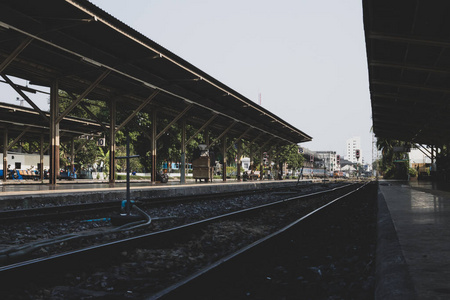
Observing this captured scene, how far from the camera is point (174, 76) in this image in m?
19.8

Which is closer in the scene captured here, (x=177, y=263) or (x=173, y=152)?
(x=177, y=263)

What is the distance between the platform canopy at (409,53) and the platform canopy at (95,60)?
826 cm

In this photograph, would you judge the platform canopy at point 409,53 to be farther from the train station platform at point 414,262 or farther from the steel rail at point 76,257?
the steel rail at point 76,257

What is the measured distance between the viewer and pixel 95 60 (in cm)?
1631

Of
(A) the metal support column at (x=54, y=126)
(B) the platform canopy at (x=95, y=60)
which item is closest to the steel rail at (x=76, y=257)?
(B) the platform canopy at (x=95, y=60)

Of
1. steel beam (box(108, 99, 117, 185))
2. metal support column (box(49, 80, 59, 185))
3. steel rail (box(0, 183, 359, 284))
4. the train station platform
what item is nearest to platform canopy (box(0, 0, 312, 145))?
steel beam (box(108, 99, 117, 185))

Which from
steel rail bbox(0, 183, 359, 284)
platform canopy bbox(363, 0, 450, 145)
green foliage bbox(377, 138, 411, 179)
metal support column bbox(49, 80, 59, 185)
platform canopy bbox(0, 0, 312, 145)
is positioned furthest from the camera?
green foliage bbox(377, 138, 411, 179)

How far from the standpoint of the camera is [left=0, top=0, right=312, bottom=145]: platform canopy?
1263 centimetres

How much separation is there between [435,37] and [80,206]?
1068 cm

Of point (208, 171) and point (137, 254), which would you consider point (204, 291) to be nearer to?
point (137, 254)

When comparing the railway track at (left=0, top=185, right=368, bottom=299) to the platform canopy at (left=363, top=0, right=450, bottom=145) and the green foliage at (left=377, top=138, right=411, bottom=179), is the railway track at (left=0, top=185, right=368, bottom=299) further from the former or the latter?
the green foliage at (left=377, top=138, right=411, bottom=179)

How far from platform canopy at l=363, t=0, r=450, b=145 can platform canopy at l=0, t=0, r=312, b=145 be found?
27.1 ft

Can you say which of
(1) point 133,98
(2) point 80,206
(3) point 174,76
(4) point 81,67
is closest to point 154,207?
(2) point 80,206

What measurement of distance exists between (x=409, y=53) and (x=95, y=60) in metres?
11.8
